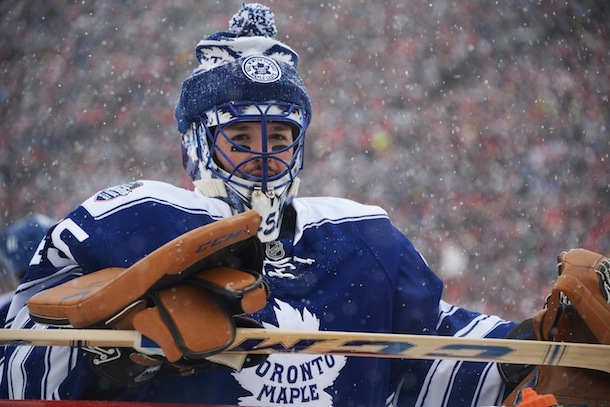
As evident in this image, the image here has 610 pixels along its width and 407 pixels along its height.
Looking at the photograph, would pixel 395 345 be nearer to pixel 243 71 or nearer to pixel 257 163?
pixel 257 163

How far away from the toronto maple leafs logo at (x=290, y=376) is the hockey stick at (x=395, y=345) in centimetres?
38

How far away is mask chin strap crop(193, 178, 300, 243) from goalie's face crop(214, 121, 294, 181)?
1.6 inches

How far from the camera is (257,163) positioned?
1.97 metres

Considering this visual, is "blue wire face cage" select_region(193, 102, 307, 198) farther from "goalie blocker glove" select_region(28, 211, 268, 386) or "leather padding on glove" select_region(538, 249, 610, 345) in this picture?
"leather padding on glove" select_region(538, 249, 610, 345)

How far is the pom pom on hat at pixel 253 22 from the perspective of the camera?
7.11 feet

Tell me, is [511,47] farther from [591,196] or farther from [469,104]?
[591,196]

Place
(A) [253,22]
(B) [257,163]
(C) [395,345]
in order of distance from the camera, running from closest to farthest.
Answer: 1. (C) [395,345]
2. (B) [257,163]
3. (A) [253,22]

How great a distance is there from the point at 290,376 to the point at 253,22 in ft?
2.86

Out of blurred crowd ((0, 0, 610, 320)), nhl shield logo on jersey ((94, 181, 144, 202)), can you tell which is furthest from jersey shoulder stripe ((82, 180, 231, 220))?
blurred crowd ((0, 0, 610, 320))

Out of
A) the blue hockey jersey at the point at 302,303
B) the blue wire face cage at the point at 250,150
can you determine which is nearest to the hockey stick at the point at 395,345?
the blue hockey jersey at the point at 302,303

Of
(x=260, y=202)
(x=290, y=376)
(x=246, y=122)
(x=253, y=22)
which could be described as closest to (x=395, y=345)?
(x=290, y=376)

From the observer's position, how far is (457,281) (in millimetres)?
5305

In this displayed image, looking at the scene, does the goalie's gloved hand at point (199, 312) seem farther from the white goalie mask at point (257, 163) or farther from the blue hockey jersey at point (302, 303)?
the white goalie mask at point (257, 163)

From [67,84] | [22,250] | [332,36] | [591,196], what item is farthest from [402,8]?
[22,250]
